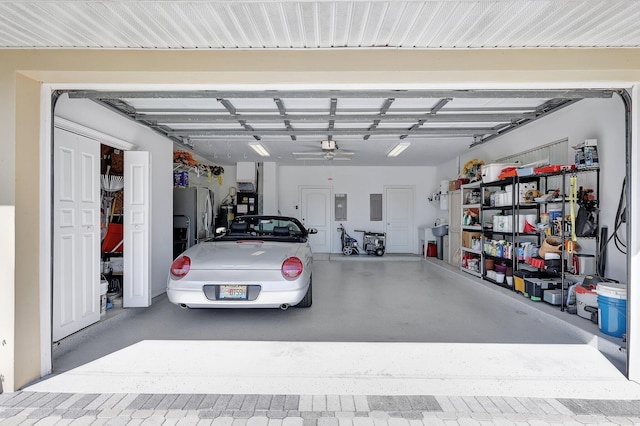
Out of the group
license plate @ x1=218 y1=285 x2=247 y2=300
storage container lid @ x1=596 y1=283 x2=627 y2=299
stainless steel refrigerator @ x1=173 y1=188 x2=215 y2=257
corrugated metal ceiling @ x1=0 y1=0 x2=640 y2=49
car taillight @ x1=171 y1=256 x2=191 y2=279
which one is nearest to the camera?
corrugated metal ceiling @ x1=0 y1=0 x2=640 y2=49

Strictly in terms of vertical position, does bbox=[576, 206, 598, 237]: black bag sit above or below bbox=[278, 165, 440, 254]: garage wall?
below

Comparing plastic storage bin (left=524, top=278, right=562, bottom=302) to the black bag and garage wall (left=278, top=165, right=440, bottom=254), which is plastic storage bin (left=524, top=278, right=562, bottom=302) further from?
garage wall (left=278, top=165, right=440, bottom=254)

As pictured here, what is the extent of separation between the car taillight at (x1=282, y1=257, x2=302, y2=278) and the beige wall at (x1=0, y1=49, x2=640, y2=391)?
1920 mm

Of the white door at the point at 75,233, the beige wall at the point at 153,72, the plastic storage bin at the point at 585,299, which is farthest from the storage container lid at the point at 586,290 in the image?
the white door at the point at 75,233

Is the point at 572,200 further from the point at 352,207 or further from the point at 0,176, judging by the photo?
the point at 352,207

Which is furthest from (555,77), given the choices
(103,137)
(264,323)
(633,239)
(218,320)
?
(103,137)

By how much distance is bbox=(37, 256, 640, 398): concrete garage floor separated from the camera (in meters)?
2.52

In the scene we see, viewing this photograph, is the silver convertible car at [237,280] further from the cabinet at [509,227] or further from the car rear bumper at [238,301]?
the cabinet at [509,227]

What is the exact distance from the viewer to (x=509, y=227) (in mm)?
5426

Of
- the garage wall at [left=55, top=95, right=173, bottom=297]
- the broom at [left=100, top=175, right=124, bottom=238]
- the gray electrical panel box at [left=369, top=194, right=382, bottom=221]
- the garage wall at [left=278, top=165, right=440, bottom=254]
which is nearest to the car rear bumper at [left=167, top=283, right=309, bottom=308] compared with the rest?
the garage wall at [left=55, top=95, right=173, bottom=297]

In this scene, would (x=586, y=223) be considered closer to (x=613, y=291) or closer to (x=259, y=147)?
(x=613, y=291)

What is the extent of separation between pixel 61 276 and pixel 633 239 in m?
4.91

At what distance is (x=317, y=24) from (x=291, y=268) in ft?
7.77

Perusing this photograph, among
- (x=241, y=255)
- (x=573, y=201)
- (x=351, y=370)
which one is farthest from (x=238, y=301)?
(x=573, y=201)
